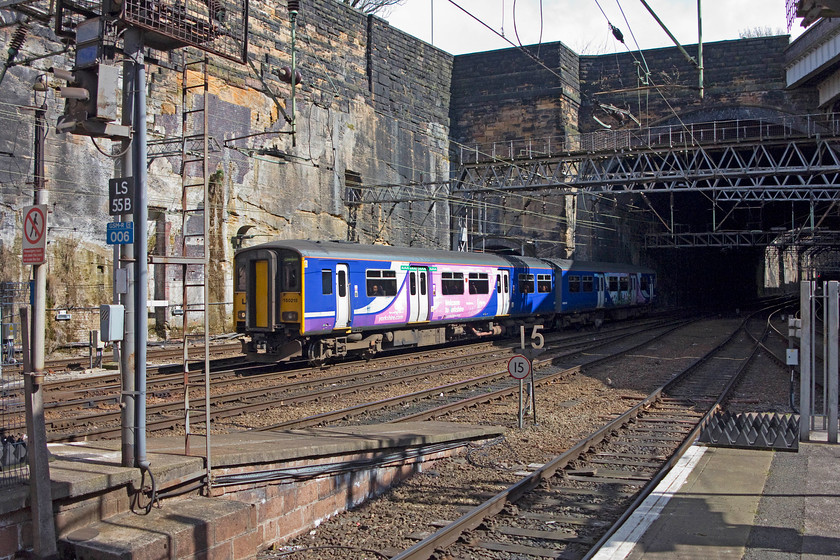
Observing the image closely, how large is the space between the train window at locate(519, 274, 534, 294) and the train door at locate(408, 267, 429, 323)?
5986mm

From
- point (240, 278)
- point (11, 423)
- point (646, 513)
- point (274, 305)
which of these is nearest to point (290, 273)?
point (274, 305)

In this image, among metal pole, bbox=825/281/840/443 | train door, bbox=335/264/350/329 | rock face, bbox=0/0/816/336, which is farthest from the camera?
rock face, bbox=0/0/816/336

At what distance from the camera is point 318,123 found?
26.6 m

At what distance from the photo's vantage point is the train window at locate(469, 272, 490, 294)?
21.3 metres

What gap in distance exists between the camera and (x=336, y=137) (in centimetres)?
2744

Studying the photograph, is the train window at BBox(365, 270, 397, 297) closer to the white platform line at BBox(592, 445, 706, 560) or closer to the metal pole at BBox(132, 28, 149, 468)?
the white platform line at BBox(592, 445, 706, 560)

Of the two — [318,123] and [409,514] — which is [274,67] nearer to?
[318,123]

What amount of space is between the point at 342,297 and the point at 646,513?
11133mm

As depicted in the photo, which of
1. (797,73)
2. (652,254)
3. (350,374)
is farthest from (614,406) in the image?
(652,254)

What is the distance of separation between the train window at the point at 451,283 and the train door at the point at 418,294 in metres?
0.79

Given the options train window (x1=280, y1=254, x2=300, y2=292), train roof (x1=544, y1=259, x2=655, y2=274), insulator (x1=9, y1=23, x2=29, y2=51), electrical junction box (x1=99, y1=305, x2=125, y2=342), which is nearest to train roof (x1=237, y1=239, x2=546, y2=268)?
train window (x1=280, y1=254, x2=300, y2=292)

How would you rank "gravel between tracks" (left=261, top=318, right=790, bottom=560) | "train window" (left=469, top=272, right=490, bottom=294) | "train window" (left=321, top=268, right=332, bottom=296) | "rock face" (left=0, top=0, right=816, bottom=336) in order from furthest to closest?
"train window" (left=469, top=272, right=490, bottom=294), "rock face" (left=0, top=0, right=816, bottom=336), "train window" (left=321, top=268, right=332, bottom=296), "gravel between tracks" (left=261, top=318, right=790, bottom=560)

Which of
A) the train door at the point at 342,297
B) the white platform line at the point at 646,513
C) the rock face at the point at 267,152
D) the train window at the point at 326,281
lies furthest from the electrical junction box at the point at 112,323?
the train door at the point at 342,297

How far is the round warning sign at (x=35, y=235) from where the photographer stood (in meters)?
4.85
